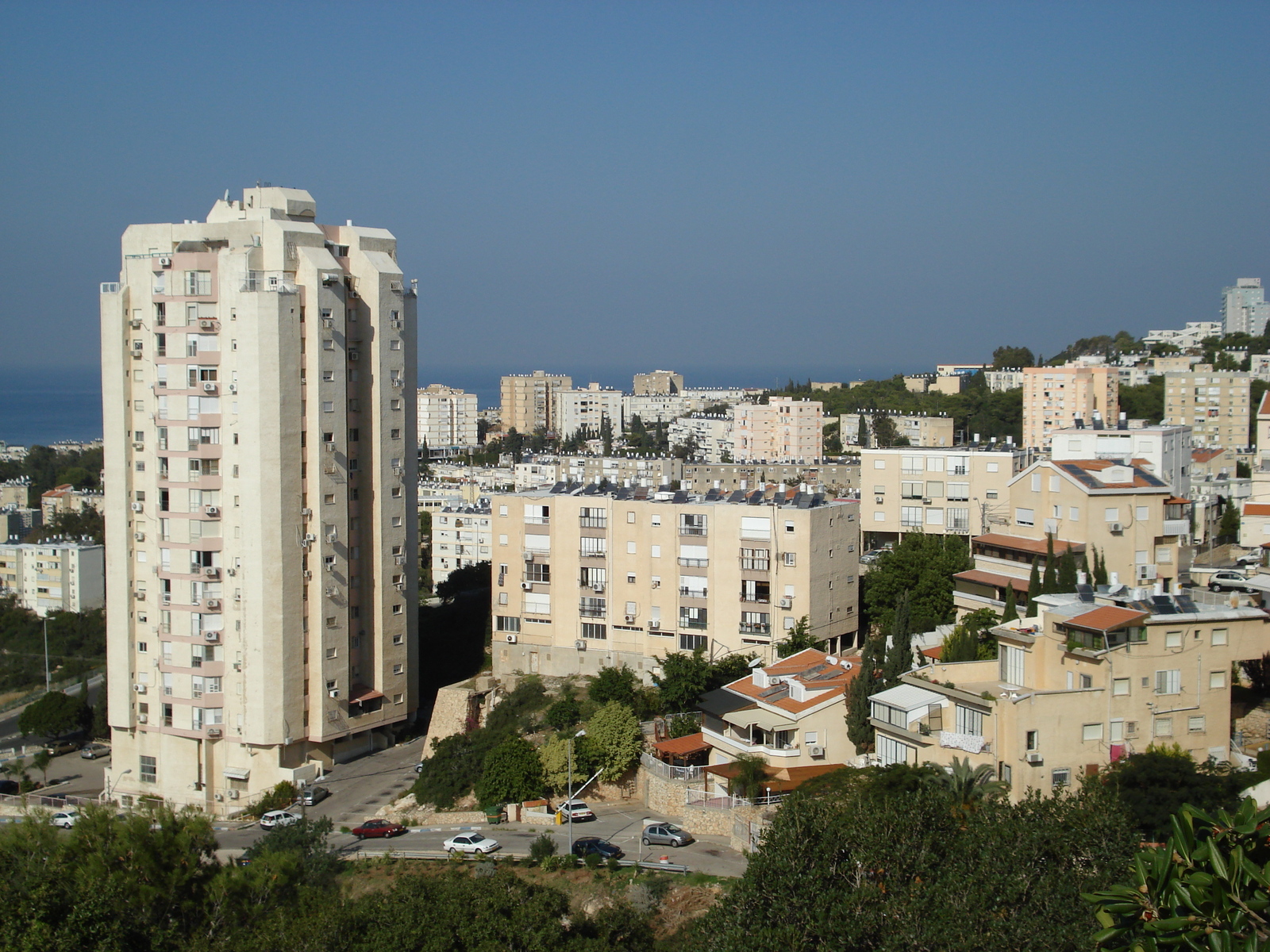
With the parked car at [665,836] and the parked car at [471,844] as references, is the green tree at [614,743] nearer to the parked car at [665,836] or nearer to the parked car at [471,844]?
the parked car at [471,844]

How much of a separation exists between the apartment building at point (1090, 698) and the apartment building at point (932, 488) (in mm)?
18688

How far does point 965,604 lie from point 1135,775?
14.2 m

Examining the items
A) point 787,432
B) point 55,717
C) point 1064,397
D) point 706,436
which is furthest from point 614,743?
point 706,436

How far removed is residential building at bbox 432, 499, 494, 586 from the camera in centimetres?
6881

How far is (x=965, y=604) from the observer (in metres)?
34.5

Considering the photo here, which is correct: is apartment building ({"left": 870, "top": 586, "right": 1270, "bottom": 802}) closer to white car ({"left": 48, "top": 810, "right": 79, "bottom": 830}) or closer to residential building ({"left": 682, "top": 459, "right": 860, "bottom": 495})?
white car ({"left": 48, "top": 810, "right": 79, "bottom": 830})

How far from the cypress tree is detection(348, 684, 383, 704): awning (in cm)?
1928

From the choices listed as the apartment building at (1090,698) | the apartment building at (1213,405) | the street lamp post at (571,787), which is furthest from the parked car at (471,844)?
the apartment building at (1213,405)

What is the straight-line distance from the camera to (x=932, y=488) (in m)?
44.0

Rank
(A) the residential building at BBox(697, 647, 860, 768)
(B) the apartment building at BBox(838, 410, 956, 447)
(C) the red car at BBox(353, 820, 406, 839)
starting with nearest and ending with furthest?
(A) the residential building at BBox(697, 647, 860, 768)
(C) the red car at BBox(353, 820, 406, 839)
(B) the apartment building at BBox(838, 410, 956, 447)

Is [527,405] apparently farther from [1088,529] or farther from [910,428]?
[1088,529]

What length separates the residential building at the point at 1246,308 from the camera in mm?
156250

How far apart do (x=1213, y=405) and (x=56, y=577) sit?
72319 millimetres

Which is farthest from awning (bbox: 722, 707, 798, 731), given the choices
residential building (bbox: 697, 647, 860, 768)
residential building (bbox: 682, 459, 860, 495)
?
residential building (bbox: 682, 459, 860, 495)
